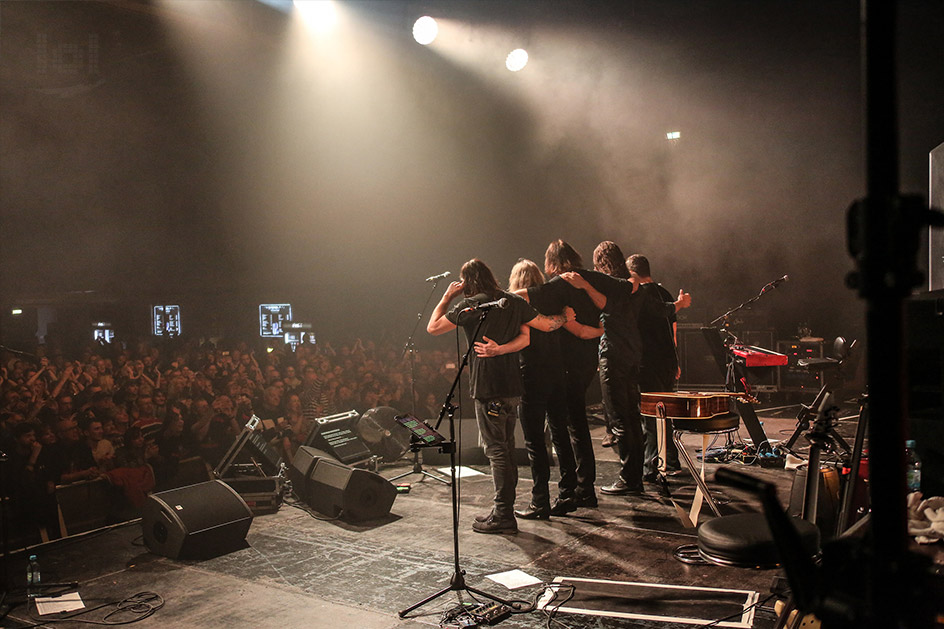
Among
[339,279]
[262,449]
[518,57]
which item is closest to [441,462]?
[262,449]

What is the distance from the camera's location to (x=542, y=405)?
4.85 metres

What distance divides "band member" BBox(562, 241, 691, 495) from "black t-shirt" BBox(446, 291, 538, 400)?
801 millimetres

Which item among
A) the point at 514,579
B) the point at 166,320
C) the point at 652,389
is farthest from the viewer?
the point at 166,320

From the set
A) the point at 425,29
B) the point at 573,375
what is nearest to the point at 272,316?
the point at 425,29

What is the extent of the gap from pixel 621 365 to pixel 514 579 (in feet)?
6.98

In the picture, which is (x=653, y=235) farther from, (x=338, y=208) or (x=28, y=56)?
(x=28, y=56)

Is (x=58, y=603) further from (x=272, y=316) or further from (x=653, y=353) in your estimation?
(x=272, y=316)

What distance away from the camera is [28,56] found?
8.24 metres

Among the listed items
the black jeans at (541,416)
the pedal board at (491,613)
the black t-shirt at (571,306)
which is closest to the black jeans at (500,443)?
the black jeans at (541,416)

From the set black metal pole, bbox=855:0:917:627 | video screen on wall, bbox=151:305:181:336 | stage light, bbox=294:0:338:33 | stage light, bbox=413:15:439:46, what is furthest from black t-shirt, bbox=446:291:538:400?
video screen on wall, bbox=151:305:181:336

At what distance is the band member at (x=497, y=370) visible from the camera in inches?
176

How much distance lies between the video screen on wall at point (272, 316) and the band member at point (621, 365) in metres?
12.6

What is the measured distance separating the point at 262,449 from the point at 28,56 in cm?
628

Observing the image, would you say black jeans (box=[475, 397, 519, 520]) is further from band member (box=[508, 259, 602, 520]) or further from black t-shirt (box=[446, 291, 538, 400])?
band member (box=[508, 259, 602, 520])
